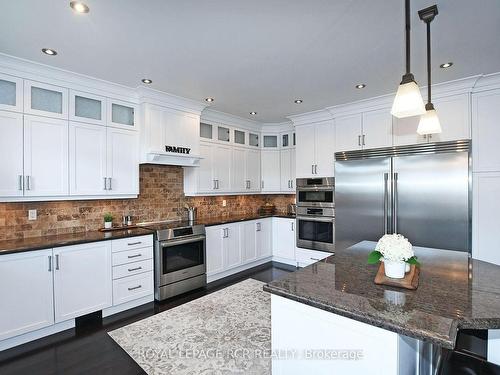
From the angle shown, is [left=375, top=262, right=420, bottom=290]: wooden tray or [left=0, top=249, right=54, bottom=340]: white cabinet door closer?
[left=375, top=262, right=420, bottom=290]: wooden tray

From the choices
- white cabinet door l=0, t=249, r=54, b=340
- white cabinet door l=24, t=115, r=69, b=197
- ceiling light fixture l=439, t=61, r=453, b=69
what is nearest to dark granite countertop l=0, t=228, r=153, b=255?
white cabinet door l=0, t=249, r=54, b=340

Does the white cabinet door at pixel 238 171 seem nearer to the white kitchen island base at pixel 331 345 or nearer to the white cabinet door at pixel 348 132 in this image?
the white cabinet door at pixel 348 132

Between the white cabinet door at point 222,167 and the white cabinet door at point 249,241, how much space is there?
2.41 feet

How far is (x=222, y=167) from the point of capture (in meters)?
4.76

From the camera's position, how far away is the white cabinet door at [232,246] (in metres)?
4.37

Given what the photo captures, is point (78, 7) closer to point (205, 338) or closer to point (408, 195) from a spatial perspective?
point (205, 338)

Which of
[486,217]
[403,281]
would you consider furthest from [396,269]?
[486,217]

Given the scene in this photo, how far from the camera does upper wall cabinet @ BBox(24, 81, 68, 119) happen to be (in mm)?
2779

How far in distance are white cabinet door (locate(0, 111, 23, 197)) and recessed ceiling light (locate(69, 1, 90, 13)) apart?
1453mm

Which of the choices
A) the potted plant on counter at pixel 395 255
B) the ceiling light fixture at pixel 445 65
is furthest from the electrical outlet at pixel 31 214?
the ceiling light fixture at pixel 445 65

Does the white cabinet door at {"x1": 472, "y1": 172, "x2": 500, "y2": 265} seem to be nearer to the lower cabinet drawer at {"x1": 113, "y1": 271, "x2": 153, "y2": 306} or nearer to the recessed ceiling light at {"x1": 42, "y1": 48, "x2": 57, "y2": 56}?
the lower cabinet drawer at {"x1": 113, "y1": 271, "x2": 153, "y2": 306}

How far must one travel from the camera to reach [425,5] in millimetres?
1854

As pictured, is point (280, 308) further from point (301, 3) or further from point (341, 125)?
point (341, 125)

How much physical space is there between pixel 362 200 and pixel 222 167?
7.63 feet
